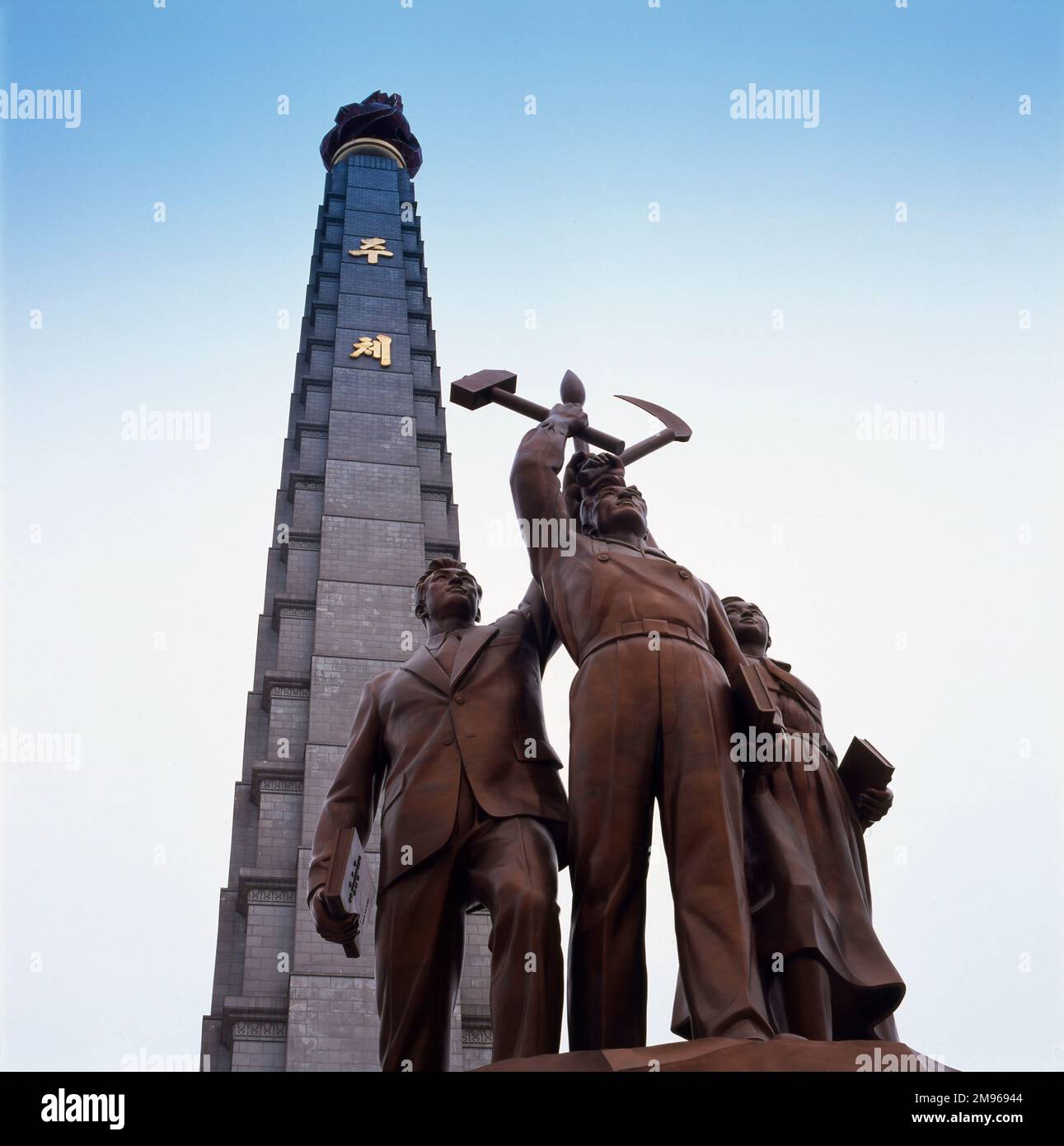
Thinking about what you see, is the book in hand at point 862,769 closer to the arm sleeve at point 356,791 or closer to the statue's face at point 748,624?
the statue's face at point 748,624

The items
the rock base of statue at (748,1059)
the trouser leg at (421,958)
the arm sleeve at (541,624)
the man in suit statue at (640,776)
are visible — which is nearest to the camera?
the rock base of statue at (748,1059)

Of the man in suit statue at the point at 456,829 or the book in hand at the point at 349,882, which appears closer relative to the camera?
the man in suit statue at the point at 456,829

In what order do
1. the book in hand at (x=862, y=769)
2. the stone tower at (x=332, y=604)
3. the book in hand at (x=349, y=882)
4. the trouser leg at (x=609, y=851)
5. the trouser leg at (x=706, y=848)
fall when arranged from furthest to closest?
the stone tower at (x=332, y=604), the book in hand at (x=862, y=769), the book in hand at (x=349, y=882), the trouser leg at (x=609, y=851), the trouser leg at (x=706, y=848)

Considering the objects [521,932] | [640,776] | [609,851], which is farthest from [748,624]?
[521,932]

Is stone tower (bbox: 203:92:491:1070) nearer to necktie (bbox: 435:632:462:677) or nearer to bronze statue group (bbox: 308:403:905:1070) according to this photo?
necktie (bbox: 435:632:462:677)

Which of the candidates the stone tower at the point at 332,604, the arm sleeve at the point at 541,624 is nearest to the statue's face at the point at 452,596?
the arm sleeve at the point at 541,624

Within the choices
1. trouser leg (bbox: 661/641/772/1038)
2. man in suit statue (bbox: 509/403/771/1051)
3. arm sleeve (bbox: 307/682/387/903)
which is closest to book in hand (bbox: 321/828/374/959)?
arm sleeve (bbox: 307/682/387/903)
